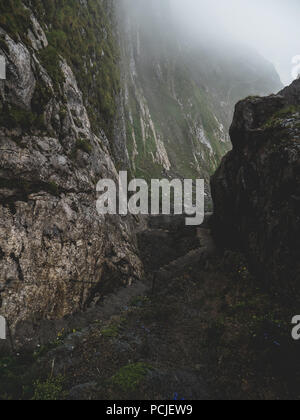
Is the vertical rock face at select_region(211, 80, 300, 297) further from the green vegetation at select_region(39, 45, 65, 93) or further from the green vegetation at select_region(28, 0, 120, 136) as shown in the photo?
the green vegetation at select_region(39, 45, 65, 93)

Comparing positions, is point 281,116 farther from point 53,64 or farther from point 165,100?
point 165,100

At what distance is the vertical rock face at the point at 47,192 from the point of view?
13898 millimetres

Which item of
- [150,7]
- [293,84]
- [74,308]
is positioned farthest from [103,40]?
[150,7]

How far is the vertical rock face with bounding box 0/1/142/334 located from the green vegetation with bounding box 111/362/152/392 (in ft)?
18.5

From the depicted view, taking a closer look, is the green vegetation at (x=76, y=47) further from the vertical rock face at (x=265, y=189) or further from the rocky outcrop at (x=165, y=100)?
the rocky outcrop at (x=165, y=100)

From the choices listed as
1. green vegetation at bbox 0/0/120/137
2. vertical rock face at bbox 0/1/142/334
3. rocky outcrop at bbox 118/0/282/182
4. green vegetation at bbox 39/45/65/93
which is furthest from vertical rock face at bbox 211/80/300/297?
rocky outcrop at bbox 118/0/282/182

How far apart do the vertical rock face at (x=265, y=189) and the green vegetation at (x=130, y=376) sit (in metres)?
8.53

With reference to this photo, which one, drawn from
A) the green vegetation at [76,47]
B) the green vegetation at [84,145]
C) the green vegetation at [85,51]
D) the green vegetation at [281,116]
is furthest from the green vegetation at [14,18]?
the green vegetation at [281,116]

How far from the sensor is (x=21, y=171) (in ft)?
50.0

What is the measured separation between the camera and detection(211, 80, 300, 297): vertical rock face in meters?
14.5

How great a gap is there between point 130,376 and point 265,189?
554 inches

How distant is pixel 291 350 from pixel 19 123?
18979 mm

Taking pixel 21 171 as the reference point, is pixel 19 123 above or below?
above
